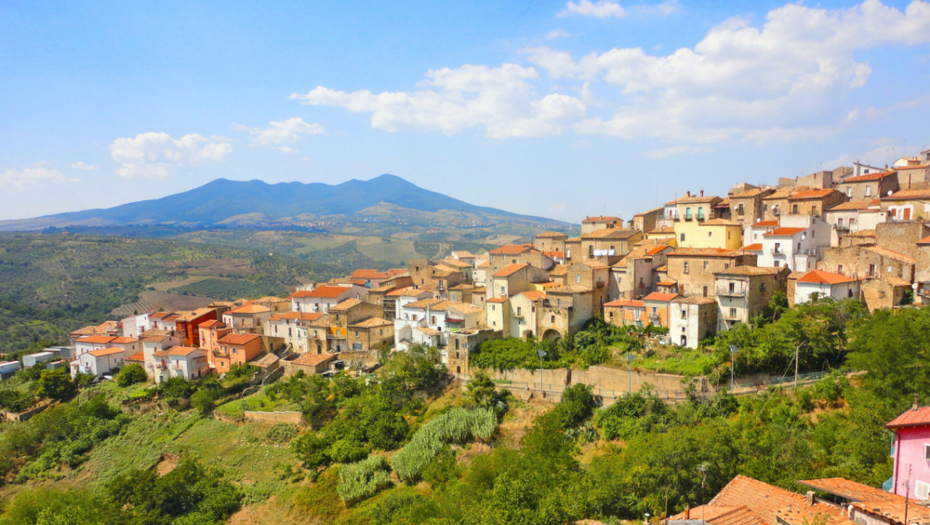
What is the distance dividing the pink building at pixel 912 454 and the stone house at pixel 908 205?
101 feet

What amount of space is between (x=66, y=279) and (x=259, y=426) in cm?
11357

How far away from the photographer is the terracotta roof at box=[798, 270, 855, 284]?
30500 millimetres

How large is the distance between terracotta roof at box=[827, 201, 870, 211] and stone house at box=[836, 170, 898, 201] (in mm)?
2625

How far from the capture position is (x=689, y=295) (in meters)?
37.1

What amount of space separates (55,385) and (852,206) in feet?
240

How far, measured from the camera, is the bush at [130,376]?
169 ft

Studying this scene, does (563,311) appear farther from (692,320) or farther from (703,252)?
(703,252)

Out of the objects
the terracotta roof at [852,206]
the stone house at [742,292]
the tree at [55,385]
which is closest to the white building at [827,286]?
the stone house at [742,292]

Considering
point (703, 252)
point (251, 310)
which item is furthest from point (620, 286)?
point (251, 310)

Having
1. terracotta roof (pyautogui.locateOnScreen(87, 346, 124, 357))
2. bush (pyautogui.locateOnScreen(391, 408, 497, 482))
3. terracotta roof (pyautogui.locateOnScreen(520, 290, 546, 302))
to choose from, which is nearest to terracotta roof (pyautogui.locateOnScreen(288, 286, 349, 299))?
terracotta roof (pyautogui.locateOnScreen(87, 346, 124, 357))

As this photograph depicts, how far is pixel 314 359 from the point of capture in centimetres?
4575

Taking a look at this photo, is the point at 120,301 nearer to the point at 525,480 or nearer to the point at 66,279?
the point at 66,279

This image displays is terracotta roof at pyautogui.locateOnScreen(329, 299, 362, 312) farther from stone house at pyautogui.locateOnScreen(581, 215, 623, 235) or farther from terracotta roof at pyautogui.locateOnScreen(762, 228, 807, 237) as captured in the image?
terracotta roof at pyautogui.locateOnScreen(762, 228, 807, 237)

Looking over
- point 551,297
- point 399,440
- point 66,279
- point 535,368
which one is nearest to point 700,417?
point 535,368
